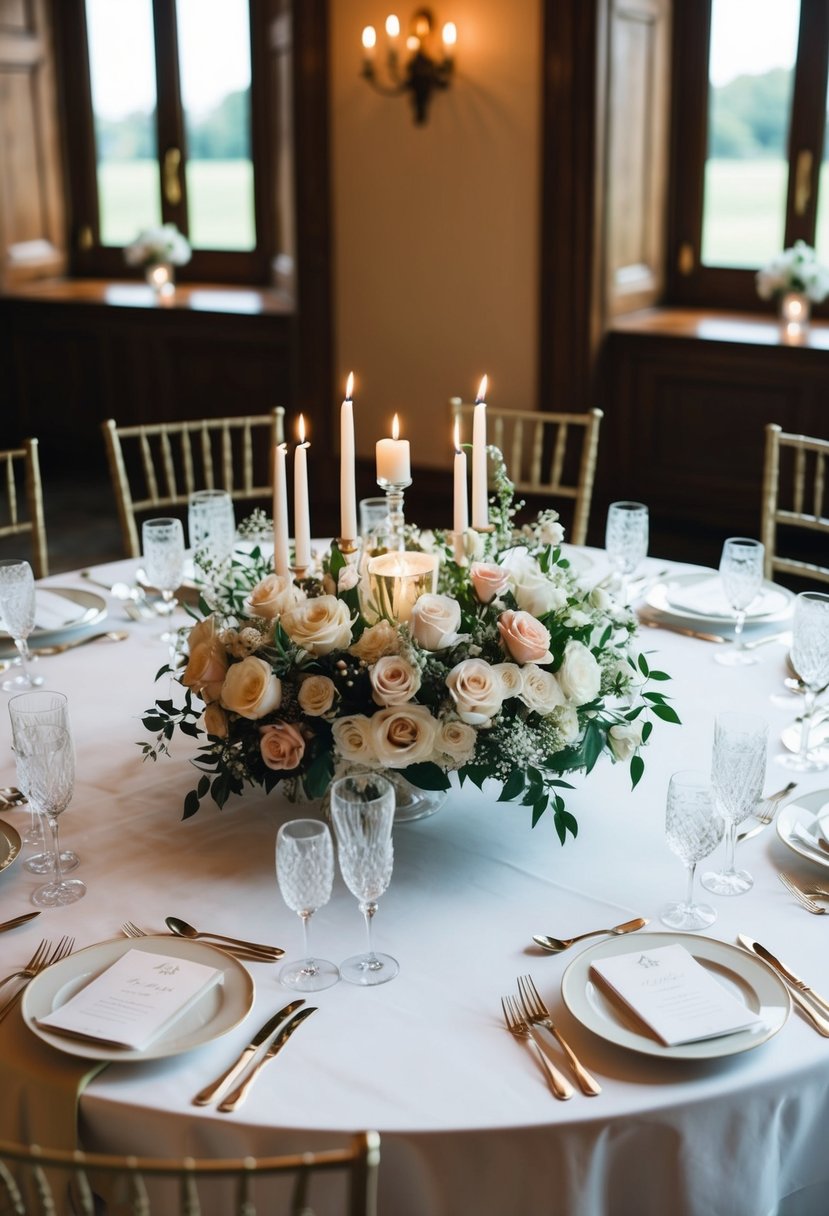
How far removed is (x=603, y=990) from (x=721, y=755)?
30 centimetres

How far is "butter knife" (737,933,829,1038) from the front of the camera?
128cm

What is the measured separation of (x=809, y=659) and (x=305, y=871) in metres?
0.84

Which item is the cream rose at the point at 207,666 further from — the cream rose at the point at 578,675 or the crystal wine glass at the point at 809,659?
the crystal wine glass at the point at 809,659

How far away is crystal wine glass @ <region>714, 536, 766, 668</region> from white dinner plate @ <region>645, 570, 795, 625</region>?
0.09 meters

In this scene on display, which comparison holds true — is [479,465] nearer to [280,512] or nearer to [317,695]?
[280,512]

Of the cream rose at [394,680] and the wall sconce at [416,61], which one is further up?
the wall sconce at [416,61]

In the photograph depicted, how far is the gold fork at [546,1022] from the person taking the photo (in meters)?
1.20

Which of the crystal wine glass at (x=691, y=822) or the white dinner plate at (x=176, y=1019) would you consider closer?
the white dinner plate at (x=176, y=1019)

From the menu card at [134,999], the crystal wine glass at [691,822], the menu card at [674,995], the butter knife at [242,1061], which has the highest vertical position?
the crystal wine glass at [691,822]

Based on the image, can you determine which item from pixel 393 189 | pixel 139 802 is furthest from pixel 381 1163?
pixel 393 189

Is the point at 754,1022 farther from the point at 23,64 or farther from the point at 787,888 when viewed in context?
the point at 23,64

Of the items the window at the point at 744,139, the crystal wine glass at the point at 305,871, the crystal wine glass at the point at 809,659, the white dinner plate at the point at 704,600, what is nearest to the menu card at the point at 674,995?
the crystal wine glass at the point at 305,871

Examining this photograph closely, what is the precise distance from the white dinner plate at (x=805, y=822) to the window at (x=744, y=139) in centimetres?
365

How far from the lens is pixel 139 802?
5.72 ft
